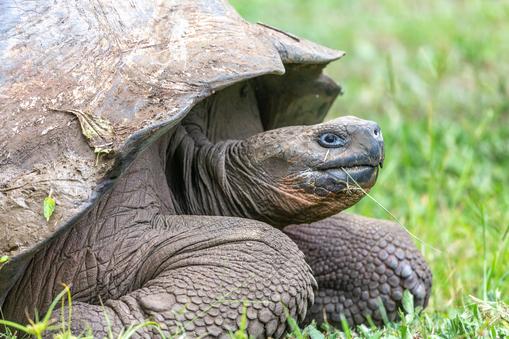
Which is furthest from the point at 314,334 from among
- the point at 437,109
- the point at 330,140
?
the point at 437,109

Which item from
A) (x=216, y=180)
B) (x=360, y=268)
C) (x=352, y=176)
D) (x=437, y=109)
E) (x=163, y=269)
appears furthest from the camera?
(x=437, y=109)

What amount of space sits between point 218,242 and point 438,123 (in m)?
3.93

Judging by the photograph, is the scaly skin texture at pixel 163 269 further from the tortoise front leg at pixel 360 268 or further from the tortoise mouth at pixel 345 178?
the tortoise front leg at pixel 360 268

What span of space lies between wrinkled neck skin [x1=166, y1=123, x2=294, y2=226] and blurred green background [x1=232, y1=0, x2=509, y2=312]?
615 millimetres

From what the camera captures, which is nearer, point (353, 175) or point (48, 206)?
point (48, 206)

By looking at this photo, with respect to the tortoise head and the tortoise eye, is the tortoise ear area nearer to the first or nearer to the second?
the tortoise head

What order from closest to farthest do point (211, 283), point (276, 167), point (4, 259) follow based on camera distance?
point (4, 259), point (211, 283), point (276, 167)

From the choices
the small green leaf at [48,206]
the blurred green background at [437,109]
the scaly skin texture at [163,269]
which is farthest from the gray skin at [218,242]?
the blurred green background at [437,109]

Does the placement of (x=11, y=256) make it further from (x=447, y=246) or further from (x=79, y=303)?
(x=447, y=246)

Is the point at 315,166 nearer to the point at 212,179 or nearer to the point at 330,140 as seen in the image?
the point at 330,140

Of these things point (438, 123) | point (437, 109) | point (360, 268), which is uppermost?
point (360, 268)

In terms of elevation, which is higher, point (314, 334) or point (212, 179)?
point (212, 179)

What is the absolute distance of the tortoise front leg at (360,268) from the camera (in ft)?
13.2

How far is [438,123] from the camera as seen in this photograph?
275 inches
